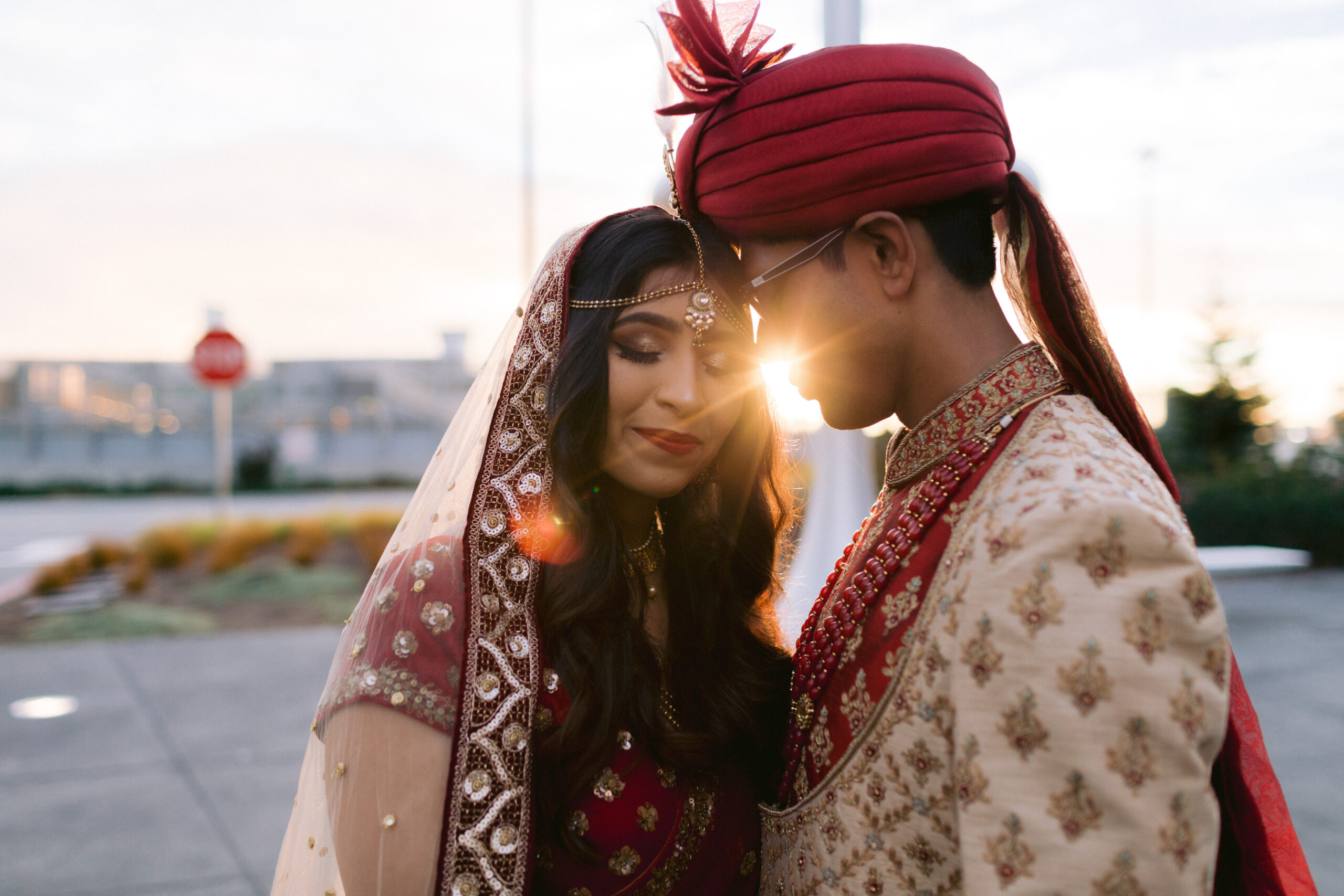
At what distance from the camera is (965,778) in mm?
1111

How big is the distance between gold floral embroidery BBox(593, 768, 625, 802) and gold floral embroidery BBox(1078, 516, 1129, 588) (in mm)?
946

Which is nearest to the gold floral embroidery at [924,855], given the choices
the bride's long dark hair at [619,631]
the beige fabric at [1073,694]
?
the beige fabric at [1073,694]

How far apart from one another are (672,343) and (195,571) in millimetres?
10448

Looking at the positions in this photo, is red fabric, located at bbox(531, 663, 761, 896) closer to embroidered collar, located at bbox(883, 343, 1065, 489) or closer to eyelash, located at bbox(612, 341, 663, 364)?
eyelash, located at bbox(612, 341, 663, 364)

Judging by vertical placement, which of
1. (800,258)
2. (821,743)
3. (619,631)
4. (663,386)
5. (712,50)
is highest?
(712,50)

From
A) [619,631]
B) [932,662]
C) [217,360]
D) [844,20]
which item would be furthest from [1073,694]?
[217,360]

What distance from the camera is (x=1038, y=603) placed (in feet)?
3.52

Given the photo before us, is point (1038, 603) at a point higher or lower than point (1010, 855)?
higher

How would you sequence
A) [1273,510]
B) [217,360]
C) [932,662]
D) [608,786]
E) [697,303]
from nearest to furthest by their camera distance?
[932,662] → [608,786] → [697,303] → [217,360] → [1273,510]

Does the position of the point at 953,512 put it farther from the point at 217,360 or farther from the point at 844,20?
the point at 217,360

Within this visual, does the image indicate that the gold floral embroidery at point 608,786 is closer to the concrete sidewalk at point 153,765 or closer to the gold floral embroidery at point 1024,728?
A: the gold floral embroidery at point 1024,728

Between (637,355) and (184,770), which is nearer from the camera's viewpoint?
(637,355)

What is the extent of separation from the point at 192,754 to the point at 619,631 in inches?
171

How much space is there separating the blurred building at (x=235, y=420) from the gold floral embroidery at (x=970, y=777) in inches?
1033
